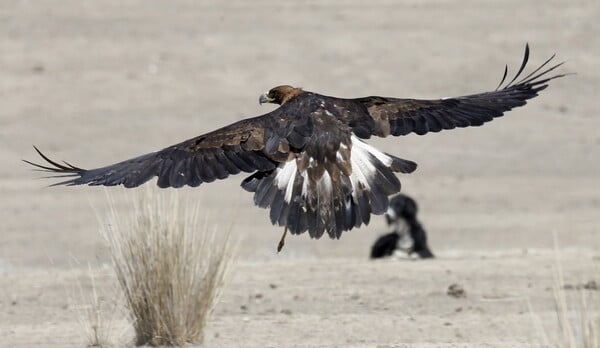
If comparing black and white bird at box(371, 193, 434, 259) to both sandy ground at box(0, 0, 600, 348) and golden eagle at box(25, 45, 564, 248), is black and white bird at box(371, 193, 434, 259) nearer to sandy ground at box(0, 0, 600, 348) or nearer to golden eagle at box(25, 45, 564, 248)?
sandy ground at box(0, 0, 600, 348)

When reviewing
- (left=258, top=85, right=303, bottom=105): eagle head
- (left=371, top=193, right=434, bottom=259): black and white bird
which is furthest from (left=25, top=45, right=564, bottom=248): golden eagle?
(left=371, top=193, right=434, bottom=259): black and white bird

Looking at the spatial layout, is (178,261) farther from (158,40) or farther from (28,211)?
(158,40)

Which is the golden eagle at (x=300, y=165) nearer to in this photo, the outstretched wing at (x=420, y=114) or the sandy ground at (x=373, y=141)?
the outstretched wing at (x=420, y=114)

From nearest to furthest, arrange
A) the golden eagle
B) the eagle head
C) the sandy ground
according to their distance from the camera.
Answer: the golden eagle, the eagle head, the sandy ground

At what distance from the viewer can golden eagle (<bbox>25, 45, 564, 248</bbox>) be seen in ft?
27.9

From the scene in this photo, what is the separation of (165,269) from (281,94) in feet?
5.03

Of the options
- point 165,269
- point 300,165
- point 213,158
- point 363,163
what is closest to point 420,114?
point 363,163

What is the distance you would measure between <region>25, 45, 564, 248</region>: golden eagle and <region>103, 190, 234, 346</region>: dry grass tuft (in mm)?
437

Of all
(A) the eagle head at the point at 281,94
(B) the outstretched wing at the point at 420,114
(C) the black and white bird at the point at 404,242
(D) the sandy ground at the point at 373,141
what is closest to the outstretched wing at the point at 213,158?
(B) the outstretched wing at the point at 420,114

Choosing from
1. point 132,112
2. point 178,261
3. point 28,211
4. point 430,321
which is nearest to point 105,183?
point 178,261

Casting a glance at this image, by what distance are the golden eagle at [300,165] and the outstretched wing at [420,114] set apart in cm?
1

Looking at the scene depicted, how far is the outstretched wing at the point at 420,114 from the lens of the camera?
912 cm

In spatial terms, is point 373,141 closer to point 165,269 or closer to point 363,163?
point 165,269

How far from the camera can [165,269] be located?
9.09 m
